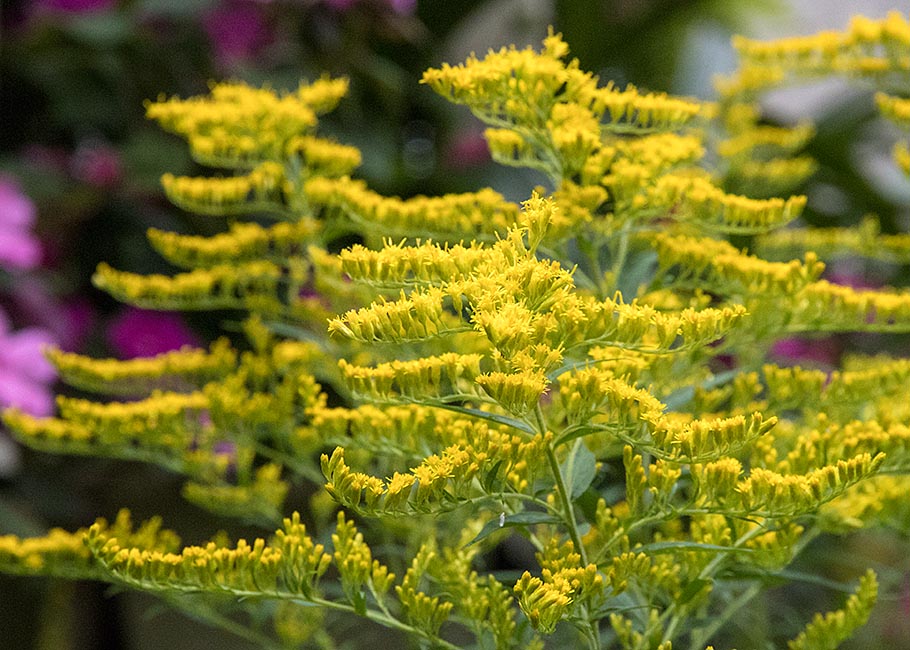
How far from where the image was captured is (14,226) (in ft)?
3.25

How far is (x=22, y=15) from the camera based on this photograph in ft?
4.15

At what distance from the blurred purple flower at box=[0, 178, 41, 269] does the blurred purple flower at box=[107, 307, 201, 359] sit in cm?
11

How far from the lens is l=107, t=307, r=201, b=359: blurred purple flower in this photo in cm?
106

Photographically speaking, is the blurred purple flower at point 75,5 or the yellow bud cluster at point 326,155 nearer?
the yellow bud cluster at point 326,155

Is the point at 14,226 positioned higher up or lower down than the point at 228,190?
higher up

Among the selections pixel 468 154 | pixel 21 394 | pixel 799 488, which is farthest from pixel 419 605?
pixel 468 154

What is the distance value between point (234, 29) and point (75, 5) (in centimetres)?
17

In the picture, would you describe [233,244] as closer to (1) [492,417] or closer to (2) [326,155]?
(2) [326,155]

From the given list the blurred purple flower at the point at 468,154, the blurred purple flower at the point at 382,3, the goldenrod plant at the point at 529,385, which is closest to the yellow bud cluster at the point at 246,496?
the goldenrod plant at the point at 529,385

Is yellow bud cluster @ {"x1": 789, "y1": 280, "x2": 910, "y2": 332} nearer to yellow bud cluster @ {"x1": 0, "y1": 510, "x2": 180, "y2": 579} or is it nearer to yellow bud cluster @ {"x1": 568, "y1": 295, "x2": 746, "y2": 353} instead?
yellow bud cluster @ {"x1": 568, "y1": 295, "x2": 746, "y2": 353}

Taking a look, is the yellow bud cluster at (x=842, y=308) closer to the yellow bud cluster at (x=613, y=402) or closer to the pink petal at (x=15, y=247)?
the yellow bud cluster at (x=613, y=402)

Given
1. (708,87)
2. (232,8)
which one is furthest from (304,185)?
(708,87)

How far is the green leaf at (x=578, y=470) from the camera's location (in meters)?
0.40

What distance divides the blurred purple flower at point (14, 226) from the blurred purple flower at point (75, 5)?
256 mm
